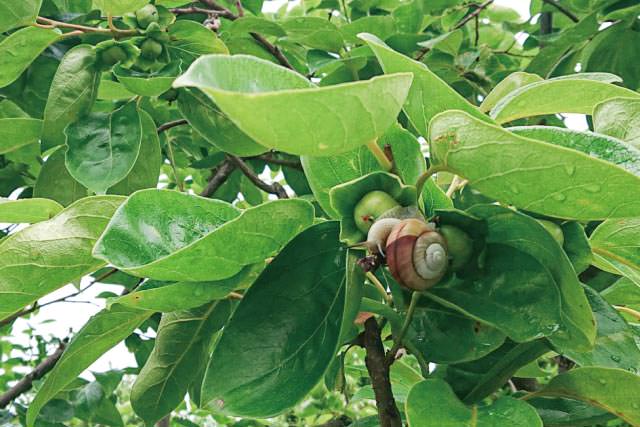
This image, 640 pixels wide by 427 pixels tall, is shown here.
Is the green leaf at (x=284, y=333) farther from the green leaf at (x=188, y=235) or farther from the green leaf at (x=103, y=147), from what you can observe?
the green leaf at (x=103, y=147)

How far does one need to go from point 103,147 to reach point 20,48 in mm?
192

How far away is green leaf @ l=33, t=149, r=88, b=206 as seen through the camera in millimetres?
1164

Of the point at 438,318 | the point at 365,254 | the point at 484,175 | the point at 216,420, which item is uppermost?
the point at 484,175

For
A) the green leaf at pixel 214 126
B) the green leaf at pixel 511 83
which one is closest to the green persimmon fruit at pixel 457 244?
the green leaf at pixel 511 83

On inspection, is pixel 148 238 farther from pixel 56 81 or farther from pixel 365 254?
pixel 56 81

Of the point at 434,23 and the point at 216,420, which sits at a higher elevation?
the point at 434,23

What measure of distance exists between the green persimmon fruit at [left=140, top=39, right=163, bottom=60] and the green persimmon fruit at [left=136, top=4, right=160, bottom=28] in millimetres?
33

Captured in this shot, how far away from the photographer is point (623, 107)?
56 cm

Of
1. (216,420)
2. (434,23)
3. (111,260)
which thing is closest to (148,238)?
(111,260)

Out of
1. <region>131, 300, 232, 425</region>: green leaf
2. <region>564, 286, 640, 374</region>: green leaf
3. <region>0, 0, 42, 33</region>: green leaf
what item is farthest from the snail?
<region>0, 0, 42, 33</region>: green leaf

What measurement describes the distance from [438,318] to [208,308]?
26 cm

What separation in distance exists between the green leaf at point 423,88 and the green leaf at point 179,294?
195mm

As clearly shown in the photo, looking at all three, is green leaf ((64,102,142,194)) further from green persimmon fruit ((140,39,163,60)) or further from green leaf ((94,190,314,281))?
green leaf ((94,190,314,281))

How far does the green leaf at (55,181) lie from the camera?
3.82 feet
